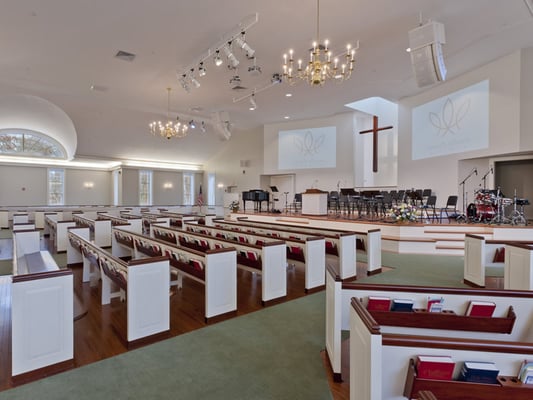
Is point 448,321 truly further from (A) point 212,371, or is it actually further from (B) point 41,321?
(B) point 41,321

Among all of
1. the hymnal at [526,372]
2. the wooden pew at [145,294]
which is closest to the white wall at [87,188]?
the wooden pew at [145,294]

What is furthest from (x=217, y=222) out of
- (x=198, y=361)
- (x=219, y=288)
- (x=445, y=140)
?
(x=445, y=140)

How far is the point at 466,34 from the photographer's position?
5863 mm

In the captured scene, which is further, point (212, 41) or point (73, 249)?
point (212, 41)

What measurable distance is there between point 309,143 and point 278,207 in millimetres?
3348

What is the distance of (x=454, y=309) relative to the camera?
189 cm

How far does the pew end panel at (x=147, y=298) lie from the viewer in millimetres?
2510

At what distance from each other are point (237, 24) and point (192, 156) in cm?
1100

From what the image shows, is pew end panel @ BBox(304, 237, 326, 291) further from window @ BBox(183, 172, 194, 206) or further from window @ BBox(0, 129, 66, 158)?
window @ BBox(0, 129, 66, 158)

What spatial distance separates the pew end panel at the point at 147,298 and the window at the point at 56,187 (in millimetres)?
14802

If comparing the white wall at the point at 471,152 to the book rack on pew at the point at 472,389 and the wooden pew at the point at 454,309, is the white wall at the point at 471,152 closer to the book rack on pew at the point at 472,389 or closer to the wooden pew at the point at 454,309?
the wooden pew at the point at 454,309

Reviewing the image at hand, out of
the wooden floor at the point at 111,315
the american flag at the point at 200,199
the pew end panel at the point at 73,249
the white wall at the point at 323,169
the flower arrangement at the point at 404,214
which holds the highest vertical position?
the white wall at the point at 323,169

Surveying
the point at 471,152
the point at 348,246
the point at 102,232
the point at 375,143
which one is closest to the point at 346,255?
the point at 348,246

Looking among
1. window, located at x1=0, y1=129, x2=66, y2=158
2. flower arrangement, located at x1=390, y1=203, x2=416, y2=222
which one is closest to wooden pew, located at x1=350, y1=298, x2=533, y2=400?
flower arrangement, located at x1=390, y1=203, x2=416, y2=222
